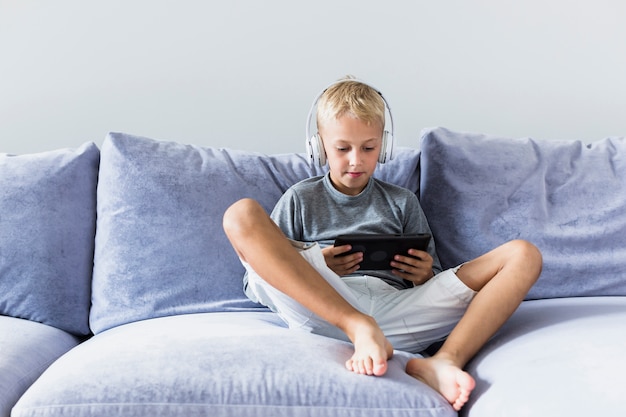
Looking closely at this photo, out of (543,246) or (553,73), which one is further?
(553,73)

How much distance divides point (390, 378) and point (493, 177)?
0.84 metres

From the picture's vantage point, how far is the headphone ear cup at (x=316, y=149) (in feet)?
5.60

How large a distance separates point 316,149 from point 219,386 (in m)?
0.66

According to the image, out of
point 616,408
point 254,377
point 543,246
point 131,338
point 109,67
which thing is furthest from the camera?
point 109,67

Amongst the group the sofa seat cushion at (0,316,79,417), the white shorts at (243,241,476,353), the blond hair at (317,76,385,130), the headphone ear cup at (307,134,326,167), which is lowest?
the sofa seat cushion at (0,316,79,417)

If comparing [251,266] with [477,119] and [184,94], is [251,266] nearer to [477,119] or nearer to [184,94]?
[184,94]

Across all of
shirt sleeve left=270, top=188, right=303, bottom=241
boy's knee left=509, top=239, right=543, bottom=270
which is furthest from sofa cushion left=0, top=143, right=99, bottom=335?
boy's knee left=509, top=239, right=543, bottom=270

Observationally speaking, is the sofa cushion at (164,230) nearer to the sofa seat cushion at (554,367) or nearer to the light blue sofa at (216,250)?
the light blue sofa at (216,250)

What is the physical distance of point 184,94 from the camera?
2262 millimetres

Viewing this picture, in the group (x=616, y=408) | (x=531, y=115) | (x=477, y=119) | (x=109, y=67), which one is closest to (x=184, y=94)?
(x=109, y=67)

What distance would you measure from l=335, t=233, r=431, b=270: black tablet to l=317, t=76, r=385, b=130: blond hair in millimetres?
296

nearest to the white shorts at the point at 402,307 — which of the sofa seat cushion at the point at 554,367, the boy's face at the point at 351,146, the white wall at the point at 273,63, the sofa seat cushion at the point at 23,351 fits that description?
the sofa seat cushion at the point at 554,367

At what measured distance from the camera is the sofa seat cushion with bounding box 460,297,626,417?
1.10 m

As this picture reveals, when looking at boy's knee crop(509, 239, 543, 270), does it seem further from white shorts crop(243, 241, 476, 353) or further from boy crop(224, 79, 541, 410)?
white shorts crop(243, 241, 476, 353)
